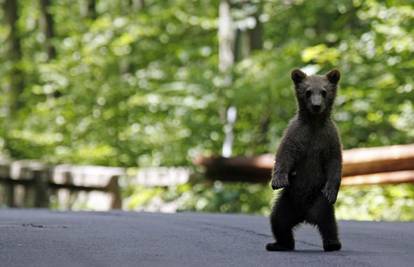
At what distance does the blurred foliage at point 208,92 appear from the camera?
584 inches

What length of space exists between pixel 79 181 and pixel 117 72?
5961 mm

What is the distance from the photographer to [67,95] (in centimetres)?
2280

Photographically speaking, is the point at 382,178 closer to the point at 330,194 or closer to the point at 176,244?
the point at 176,244

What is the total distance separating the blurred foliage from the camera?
14.8 m

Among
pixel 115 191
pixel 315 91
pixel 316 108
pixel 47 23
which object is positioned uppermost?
pixel 47 23

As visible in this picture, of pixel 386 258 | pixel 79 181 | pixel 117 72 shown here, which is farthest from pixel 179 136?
pixel 386 258

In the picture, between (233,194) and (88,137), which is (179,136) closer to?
(233,194)

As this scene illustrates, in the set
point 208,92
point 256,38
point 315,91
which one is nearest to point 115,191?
point 208,92

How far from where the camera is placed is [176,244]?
6.74 m

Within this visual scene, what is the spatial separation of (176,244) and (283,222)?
0.71 metres

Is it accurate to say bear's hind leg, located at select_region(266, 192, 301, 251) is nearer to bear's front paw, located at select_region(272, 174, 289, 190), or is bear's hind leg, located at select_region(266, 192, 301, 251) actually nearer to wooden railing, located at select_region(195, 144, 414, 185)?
bear's front paw, located at select_region(272, 174, 289, 190)

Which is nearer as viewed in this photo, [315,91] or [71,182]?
[315,91]

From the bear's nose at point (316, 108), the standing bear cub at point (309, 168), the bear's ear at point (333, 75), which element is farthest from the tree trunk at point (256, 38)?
the bear's nose at point (316, 108)

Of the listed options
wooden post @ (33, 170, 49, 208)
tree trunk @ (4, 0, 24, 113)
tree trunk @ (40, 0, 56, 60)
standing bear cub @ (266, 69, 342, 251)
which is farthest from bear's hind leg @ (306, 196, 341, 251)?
tree trunk @ (4, 0, 24, 113)
